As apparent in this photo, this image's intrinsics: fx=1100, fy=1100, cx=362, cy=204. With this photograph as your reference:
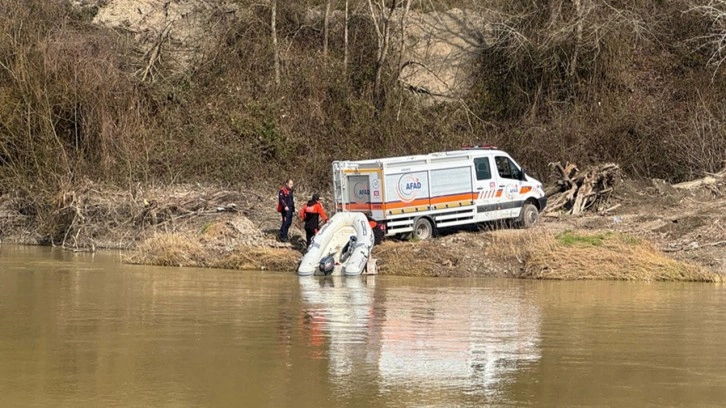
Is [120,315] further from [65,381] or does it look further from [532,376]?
[532,376]

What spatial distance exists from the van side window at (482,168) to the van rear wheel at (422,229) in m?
1.83

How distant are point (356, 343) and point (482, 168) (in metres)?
14.9

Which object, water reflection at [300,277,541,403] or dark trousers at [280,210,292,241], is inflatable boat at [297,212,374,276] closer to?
water reflection at [300,277,541,403]

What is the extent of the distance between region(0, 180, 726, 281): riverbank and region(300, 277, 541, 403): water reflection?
2686 mm

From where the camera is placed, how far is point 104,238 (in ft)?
112

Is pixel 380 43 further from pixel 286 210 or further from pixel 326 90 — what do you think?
pixel 286 210

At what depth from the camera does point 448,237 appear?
27.6 meters

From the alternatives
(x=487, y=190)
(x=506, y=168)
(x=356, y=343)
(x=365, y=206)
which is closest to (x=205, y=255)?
(x=365, y=206)

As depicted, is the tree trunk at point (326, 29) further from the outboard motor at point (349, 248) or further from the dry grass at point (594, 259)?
the dry grass at point (594, 259)

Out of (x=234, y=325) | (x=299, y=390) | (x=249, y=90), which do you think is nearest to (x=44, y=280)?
(x=234, y=325)

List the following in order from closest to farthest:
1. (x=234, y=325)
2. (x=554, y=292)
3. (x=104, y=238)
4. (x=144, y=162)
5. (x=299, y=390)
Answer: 1. (x=299, y=390)
2. (x=234, y=325)
3. (x=554, y=292)
4. (x=104, y=238)
5. (x=144, y=162)

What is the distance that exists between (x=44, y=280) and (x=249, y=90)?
76.5 feet

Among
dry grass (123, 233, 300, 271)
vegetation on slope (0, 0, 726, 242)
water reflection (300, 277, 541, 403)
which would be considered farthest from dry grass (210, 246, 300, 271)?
vegetation on slope (0, 0, 726, 242)

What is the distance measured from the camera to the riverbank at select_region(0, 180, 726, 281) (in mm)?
25250
